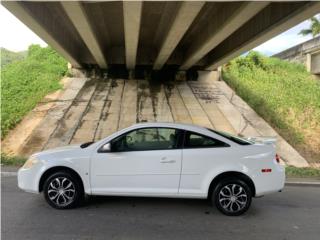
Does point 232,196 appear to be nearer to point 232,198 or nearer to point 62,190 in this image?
point 232,198

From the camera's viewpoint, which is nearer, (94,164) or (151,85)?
(94,164)

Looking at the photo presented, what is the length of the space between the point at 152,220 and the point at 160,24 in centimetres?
993

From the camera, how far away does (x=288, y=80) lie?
1956cm

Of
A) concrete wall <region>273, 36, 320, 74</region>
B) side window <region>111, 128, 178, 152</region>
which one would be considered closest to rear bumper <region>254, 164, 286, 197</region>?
side window <region>111, 128, 178, 152</region>

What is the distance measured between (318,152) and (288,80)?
8.58m

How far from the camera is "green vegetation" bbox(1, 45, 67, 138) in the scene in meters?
13.8

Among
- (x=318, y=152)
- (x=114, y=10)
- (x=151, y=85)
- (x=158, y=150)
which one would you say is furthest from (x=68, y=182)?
(x=151, y=85)

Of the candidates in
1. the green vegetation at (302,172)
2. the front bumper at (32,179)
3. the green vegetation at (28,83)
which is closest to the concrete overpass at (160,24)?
the green vegetation at (28,83)

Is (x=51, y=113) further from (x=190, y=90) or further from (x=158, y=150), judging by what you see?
(x=158, y=150)

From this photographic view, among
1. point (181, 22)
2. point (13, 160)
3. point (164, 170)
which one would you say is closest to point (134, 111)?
point (181, 22)

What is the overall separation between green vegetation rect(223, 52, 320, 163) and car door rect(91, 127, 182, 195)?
23.5ft

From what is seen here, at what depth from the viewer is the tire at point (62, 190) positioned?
19.0 ft

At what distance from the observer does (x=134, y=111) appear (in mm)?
15211

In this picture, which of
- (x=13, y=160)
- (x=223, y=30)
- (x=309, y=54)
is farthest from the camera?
(x=309, y=54)
